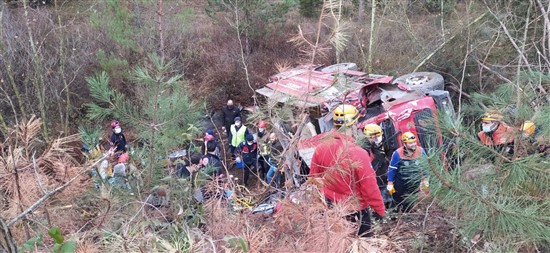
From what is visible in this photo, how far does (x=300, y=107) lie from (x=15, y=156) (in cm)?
170

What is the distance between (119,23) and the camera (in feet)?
38.2

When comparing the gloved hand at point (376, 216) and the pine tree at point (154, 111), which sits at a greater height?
the pine tree at point (154, 111)

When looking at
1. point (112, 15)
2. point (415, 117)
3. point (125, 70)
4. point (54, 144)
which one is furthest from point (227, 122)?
point (54, 144)

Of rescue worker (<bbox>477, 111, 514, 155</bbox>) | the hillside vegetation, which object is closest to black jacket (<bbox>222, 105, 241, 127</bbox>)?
the hillside vegetation

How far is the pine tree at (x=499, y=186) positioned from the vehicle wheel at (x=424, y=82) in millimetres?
5769

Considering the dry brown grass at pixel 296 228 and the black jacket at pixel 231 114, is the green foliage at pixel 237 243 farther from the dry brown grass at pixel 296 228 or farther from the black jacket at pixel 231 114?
the black jacket at pixel 231 114

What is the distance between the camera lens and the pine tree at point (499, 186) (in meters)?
2.53

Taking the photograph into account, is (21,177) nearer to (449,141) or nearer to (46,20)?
(449,141)

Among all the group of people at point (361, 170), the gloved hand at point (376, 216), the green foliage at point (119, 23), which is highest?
the group of people at point (361, 170)

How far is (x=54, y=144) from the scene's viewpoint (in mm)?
2451

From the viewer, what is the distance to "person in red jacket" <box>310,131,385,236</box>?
10.5 ft

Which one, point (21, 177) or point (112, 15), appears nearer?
point (21, 177)

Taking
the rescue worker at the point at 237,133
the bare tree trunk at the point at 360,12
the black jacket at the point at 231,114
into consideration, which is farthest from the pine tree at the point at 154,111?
the bare tree trunk at the point at 360,12

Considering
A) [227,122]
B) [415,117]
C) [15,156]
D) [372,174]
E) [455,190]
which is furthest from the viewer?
[227,122]
